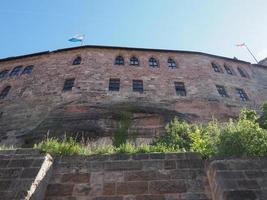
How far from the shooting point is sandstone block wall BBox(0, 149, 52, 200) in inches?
207

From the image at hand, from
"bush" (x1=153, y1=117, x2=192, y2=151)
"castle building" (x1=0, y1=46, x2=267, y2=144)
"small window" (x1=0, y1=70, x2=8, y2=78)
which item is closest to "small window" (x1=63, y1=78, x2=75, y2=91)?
"castle building" (x1=0, y1=46, x2=267, y2=144)

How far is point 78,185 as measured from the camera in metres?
6.05

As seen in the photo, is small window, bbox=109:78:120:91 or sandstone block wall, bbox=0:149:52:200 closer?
sandstone block wall, bbox=0:149:52:200

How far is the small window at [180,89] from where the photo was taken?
1697 cm

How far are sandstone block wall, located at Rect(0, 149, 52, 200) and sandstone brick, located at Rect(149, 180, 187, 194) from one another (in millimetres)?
2360

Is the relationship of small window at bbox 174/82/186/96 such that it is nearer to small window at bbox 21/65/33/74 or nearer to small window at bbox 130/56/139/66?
small window at bbox 130/56/139/66

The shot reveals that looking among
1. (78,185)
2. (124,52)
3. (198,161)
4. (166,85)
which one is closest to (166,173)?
(198,161)

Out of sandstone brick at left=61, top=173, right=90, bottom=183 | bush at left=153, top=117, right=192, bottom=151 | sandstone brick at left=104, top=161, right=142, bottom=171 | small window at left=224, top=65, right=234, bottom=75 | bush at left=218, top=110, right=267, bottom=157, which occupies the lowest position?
sandstone brick at left=61, top=173, right=90, bottom=183

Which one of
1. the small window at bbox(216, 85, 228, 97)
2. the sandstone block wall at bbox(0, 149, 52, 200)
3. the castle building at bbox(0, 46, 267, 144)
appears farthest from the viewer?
the small window at bbox(216, 85, 228, 97)

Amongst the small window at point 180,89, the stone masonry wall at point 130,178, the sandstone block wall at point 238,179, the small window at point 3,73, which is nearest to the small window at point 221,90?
the small window at point 180,89

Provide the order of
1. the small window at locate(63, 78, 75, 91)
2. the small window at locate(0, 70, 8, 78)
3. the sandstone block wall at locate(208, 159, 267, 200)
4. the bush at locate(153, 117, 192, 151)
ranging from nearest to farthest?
1. the sandstone block wall at locate(208, 159, 267, 200)
2. the bush at locate(153, 117, 192, 151)
3. the small window at locate(63, 78, 75, 91)
4. the small window at locate(0, 70, 8, 78)

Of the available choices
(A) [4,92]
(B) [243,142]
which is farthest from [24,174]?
(A) [4,92]

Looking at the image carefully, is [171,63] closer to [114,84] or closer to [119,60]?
[119,60]

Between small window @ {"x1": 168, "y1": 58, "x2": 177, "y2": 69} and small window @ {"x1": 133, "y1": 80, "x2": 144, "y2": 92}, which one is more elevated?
small window @ {"x1": 168, "y1": 58, "x2": 177, "y2": 69}
